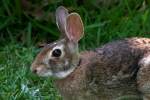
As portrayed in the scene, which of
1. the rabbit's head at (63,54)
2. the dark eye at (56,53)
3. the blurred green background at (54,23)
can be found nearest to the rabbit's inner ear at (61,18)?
the rabbit's head at (63,54)

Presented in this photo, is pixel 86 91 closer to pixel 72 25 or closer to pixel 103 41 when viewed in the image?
pixel 72 25

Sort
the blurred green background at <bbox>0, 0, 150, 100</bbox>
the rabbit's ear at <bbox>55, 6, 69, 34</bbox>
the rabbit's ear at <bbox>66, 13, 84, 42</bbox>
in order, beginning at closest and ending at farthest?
1. the rabbit's ear at <bbox>66, 13, 84, 42</bbox>
2. the rabbit's ear at <bbox>55, 6, 69, 34</bbox>
3. the blurred green background at <bbox>0, 0, 150, 100</bbox>

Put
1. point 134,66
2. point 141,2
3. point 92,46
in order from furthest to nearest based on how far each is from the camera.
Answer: point 141,2
point 92,46
point 134,66

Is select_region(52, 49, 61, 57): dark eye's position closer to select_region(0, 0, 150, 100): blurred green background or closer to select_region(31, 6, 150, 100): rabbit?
select_region(31, 6, 150, 100): rabbit

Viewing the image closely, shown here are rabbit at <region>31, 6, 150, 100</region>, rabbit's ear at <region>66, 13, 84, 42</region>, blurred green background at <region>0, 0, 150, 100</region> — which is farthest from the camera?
blurred green background at <region>0, 0, 150, 100</region>

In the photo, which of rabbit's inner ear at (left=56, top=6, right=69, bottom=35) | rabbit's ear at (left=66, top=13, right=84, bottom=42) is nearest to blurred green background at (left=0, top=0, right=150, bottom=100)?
rabbit's inner ear at (left=56, top=6, right=69, bottom=35)

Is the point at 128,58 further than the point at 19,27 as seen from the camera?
No

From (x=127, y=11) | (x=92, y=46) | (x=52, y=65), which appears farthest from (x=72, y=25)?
(x=127, y=11)

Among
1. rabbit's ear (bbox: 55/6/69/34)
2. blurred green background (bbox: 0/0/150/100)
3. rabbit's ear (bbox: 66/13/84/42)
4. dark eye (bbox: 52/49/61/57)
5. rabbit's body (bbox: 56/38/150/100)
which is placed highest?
blurred green background (bbox: 0/0/150/100)
